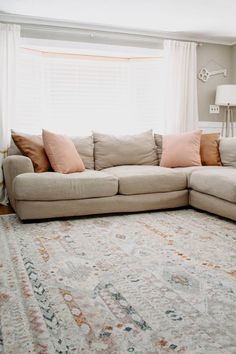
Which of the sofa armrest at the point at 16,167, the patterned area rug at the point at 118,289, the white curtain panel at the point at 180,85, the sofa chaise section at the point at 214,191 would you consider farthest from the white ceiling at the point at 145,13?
the patterned area rug at the point at 118,289

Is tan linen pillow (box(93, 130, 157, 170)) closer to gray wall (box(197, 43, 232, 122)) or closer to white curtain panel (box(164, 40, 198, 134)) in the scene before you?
white curtain panel (box(164, 40, 198, 134))

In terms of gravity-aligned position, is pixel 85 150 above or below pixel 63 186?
above

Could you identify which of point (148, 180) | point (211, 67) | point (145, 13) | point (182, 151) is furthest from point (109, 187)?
point (211, 67)

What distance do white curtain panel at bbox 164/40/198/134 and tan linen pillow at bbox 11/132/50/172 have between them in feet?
6.69

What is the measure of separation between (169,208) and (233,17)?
2.39 meters

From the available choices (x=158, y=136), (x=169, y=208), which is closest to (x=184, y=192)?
(x=169, y=208)

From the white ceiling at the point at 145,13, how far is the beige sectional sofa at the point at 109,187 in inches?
55.8

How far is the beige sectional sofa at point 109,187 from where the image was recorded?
10.5 feet

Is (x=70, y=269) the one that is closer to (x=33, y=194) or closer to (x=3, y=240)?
(x=3, y=240)

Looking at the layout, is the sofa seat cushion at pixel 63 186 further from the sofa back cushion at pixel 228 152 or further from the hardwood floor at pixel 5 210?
the sofa back cushion at pixel 228 152

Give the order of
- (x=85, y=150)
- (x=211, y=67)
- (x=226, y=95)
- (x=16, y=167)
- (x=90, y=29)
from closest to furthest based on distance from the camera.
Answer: (x=16, y=167) → (x=85, y=150) → (x=90, y=29) → (x=226, y=95) → (x=211, y=67)

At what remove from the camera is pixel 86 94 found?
15.7 feet

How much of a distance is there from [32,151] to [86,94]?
151 centimetres

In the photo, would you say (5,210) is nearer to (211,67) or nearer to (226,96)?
(226,96)
